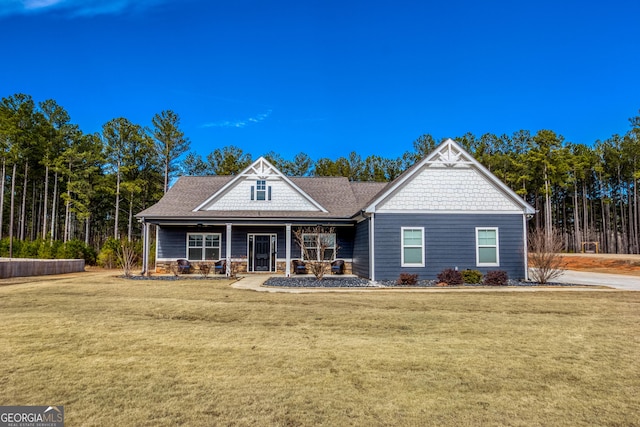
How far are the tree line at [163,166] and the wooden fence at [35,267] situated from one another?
12758 millimetres

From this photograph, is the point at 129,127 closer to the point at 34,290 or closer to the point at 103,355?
the point at 34,290

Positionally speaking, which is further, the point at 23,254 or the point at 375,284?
the point at 23,254

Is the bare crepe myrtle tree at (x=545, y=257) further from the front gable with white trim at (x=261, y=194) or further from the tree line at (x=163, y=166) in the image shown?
the tree line at (x=163, y=166)

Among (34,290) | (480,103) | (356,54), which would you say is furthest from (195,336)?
(480,103)

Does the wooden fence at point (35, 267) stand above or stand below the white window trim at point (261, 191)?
below

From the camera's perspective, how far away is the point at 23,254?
28.6m

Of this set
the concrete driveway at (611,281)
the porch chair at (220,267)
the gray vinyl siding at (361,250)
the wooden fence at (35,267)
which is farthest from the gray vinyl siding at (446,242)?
the wooden fence at (35,267)

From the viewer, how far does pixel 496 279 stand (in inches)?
574

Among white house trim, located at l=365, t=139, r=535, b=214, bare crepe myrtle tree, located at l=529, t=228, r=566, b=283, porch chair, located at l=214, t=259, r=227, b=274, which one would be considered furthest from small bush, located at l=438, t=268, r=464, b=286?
porch chair, located at l=214, t=259, r=227, b=274

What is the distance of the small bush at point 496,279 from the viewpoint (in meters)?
14.6

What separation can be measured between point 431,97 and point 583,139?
96.1ft

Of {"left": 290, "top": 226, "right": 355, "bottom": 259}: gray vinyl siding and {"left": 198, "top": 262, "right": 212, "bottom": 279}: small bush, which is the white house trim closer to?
{"left": 290, "top": 226, "right": 355, "bottom": 259}: gray vinyl siding

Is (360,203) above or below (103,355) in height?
above

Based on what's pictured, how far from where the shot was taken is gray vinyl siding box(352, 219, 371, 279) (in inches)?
650
